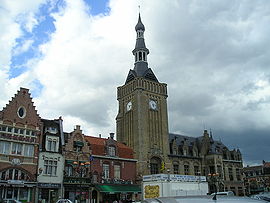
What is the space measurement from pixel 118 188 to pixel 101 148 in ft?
21.2

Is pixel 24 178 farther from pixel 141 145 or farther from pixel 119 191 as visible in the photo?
pixel 141 145

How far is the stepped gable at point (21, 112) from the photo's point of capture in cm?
3406

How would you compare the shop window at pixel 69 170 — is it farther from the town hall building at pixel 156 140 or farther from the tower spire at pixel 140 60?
the tower spire at pixel 140 60

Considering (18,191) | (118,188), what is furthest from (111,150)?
(18,191)

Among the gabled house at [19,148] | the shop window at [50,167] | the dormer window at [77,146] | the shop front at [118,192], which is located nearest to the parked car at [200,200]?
the gabled house at [19,148]

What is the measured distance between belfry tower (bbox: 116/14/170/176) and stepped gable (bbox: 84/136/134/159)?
1818mm

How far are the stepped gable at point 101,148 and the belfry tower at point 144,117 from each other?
1818mm

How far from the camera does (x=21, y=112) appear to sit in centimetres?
3550

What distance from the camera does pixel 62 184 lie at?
3572 cm

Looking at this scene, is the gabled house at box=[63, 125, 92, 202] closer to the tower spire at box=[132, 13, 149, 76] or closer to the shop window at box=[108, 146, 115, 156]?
the shop window at box=[108, 146, 115, 156]

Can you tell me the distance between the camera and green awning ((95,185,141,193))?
3838cm

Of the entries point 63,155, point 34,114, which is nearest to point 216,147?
point 63,155

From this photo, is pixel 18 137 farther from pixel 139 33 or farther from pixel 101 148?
pixel 139 33

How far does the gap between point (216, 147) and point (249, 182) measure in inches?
1514
